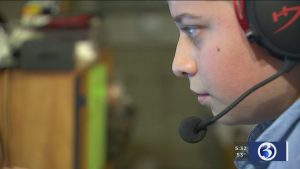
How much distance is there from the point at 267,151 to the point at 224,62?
0.39ft

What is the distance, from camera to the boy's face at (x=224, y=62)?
1.48ft

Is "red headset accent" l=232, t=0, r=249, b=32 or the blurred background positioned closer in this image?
"red headset accent" l=232, t=0, r=249, b=32

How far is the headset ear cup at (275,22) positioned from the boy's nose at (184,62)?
84mm

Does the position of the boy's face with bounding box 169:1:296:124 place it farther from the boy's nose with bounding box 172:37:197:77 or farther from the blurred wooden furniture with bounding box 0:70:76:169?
the blurred wooden furniture with bounding box 0:70:76:169

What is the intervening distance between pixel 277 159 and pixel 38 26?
1.36 meters

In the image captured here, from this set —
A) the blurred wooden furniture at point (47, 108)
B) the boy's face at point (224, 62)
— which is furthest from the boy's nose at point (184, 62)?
the blurred wooden furniture at point (47, 108)

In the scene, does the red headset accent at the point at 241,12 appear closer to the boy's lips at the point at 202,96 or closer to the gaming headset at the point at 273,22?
the gaming headset at the point at 273,22

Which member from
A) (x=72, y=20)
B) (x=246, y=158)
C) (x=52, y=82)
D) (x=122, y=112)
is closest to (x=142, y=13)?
(x=122, y=112)

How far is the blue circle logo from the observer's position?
49 cm

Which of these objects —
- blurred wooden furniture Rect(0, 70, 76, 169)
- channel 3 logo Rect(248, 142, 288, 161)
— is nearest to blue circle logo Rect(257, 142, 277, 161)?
channel 3 logo Rect(248, 142, 288, 161)

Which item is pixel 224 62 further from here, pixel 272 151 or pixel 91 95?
pixel 91 95

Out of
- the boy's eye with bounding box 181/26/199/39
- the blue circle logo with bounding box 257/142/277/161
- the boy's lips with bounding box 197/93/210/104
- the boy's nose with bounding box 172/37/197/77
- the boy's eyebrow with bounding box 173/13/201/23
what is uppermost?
the boy's eyebrow with bounding box 173/13/201/23

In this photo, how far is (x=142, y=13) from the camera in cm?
298

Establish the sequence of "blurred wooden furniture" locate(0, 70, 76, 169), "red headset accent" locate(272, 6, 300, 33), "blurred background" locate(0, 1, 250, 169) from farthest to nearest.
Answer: "blurred wooden furniture" locate(0, 70, 76, 169) < "blurred background" locate(0, 1, 250, 169) < "red headset accent" locate(272, 6, 300, 33)
